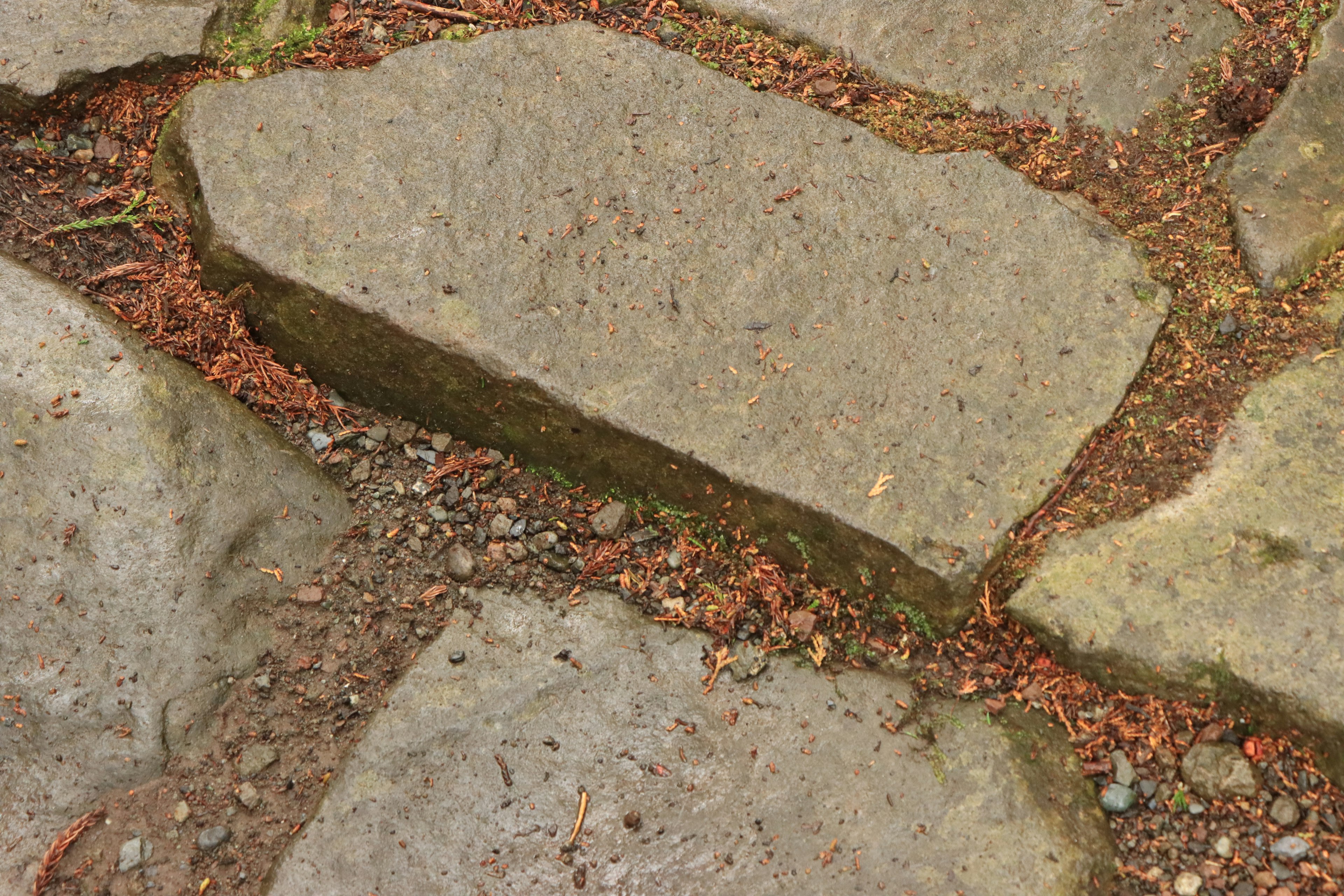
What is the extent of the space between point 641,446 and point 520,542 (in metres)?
0.46

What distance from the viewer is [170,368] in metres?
2.71

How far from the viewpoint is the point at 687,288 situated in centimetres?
272

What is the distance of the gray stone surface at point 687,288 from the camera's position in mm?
2539

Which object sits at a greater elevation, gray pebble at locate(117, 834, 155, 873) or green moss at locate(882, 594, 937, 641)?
green moss at locate(882, 594, 937, 641)

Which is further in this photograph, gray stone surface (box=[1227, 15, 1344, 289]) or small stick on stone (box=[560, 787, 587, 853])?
gray stone surface (box=[1227, 15, 1344, 289])

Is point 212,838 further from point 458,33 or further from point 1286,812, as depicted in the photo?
point 1286,812

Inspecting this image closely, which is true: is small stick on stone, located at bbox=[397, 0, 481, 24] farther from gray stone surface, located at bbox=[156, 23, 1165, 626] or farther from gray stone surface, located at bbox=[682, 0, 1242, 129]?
gray stone surface, located at bbox=[682, 0, 1242, 129]

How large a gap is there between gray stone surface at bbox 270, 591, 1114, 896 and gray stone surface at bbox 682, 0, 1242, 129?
6.25 feet

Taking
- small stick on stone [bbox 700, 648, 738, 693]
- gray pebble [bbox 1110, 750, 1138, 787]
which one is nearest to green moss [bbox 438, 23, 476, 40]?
small stick on stone [bbox 700, 648, 738, 693]

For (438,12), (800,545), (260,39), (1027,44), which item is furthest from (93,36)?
(1027,44)

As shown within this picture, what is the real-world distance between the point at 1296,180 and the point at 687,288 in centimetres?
184

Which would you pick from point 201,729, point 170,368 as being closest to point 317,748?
point 201,729

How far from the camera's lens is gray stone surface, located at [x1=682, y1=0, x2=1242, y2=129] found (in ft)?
10.00

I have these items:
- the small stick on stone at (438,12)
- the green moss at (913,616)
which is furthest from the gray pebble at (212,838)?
the small stick on stone at (438,12)
